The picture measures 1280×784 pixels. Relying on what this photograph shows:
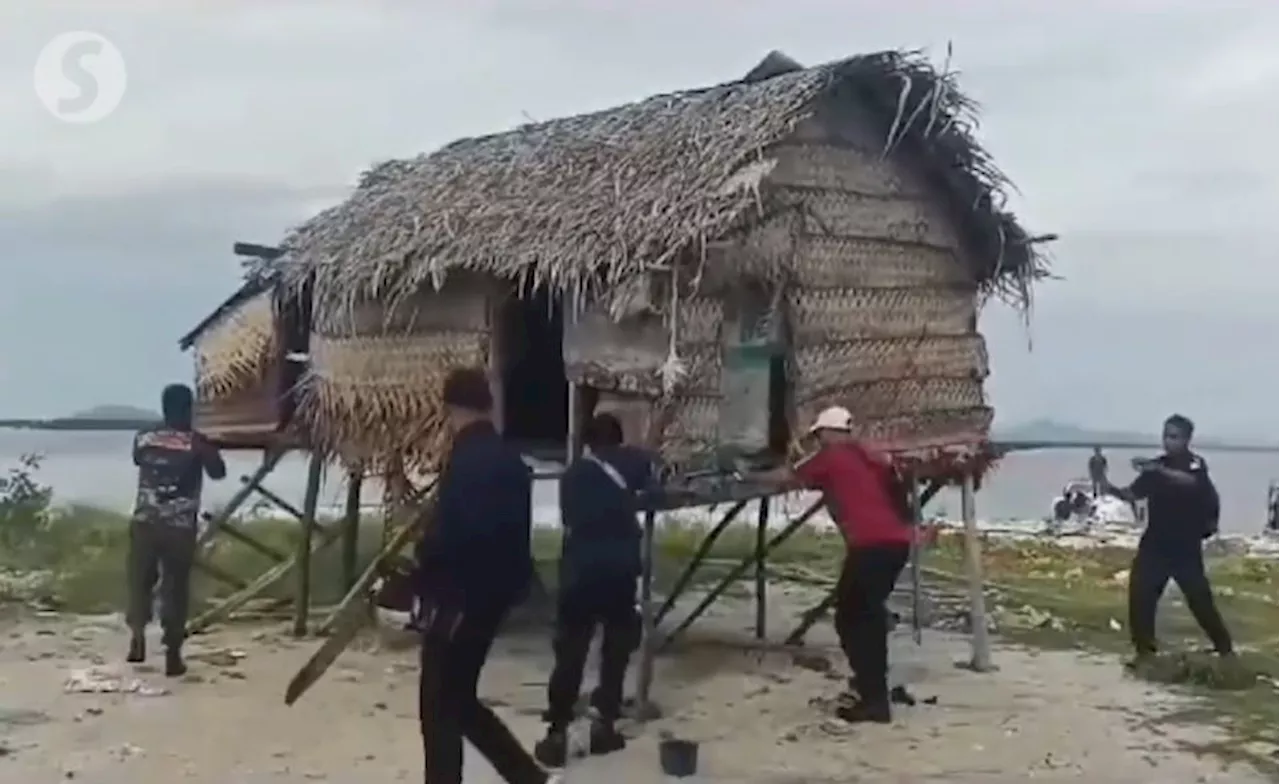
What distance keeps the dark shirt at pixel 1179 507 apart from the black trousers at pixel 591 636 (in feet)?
17.3

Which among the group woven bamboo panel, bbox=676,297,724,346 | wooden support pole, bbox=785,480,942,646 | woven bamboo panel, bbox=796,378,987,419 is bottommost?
wooden support pole, bbox=785,480,942,646

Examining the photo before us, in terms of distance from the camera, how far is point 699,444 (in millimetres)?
10398

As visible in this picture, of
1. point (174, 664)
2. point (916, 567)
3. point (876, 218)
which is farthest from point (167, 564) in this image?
point (916, 567)

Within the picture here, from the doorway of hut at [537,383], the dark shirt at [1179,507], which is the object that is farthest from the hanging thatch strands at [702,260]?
the dark shirt at [1179,507]

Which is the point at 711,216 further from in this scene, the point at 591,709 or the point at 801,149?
the point at 591,709

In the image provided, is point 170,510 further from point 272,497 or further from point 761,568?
point 761,568

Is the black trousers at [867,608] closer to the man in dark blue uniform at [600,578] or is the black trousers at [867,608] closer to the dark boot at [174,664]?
the man in dark blue uniform at [600,578]

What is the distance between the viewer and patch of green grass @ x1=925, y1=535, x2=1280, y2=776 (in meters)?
10.5

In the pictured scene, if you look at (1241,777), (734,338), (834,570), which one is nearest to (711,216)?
(734,338)

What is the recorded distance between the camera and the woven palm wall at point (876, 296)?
1106cm

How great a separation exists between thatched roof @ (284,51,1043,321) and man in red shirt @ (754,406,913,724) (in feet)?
5.15

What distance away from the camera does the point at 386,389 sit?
1220cm

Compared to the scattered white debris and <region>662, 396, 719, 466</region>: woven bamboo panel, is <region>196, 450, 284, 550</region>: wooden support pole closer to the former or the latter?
the scattered white debris

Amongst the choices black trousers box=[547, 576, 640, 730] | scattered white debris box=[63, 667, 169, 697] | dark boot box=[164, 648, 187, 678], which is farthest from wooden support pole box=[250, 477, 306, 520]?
black trousers box=[547, 576, 640, 730]
